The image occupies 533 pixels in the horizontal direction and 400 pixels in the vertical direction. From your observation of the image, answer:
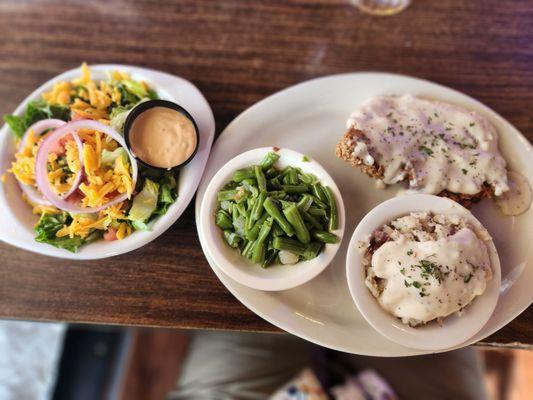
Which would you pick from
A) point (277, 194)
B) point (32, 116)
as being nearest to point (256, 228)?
point (277, 194)

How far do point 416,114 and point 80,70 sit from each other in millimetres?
1602

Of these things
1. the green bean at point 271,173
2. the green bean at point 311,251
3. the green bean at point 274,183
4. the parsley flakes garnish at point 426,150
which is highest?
the parsley flakes garnish at point 426,150

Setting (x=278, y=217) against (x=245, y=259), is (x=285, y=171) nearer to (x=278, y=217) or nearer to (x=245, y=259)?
(x=278, y=217)

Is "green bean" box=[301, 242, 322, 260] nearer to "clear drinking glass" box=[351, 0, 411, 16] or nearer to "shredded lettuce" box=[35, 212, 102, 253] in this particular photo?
"shredded lettuce" box=[35, 212, 102, 253]

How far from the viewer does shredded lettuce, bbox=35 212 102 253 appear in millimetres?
1936

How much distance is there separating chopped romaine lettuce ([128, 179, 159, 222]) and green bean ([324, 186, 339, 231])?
0.73 m

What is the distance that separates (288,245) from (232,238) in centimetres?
24

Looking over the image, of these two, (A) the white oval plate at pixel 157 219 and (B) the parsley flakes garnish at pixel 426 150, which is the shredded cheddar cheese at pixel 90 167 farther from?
(B) the parsley flakes garnish at pixel 426 150

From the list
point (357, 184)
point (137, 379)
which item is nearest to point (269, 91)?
point (357, 184)

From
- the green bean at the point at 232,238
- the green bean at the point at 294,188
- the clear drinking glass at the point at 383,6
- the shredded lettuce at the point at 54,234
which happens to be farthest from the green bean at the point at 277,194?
the clear drinking glass at the point at 383,6

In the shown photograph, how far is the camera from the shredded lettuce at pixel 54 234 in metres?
1.94

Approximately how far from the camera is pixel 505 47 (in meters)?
2.42

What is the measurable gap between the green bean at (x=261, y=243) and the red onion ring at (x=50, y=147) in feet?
1.89

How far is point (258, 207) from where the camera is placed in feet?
6.03
